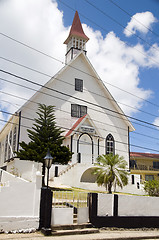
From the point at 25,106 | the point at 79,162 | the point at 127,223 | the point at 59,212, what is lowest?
the point at 127,223

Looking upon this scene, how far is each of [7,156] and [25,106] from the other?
7.60 meters

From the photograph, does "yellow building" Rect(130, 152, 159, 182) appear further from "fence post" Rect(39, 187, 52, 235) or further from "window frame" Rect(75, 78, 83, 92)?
"fence post" Rect(39, 187, 52, 235)

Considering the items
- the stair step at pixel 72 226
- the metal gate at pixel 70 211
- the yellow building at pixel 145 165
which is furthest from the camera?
the yellow building at pixel 145 165

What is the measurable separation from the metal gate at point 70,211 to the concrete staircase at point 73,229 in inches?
8.8

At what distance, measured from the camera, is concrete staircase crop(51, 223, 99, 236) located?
1064 cm

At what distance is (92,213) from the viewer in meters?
12.1

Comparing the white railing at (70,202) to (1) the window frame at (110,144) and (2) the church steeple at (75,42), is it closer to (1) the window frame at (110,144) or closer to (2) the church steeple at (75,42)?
(1) the window frame at (110,144)

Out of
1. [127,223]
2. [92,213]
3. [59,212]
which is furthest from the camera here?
[127,223]

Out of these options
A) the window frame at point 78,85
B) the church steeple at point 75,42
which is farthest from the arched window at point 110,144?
the church steeple at point 75,42

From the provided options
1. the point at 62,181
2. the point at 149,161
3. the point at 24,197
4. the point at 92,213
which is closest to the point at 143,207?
the point at 92,213

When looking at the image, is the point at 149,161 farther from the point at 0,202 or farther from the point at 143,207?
the point at 0,202

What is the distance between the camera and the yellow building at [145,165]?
43.0 m

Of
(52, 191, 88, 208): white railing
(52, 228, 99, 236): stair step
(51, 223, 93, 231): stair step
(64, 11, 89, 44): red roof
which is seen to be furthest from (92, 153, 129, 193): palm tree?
(64, 11, 89, 44): red roof

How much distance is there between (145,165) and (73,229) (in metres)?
35.2
